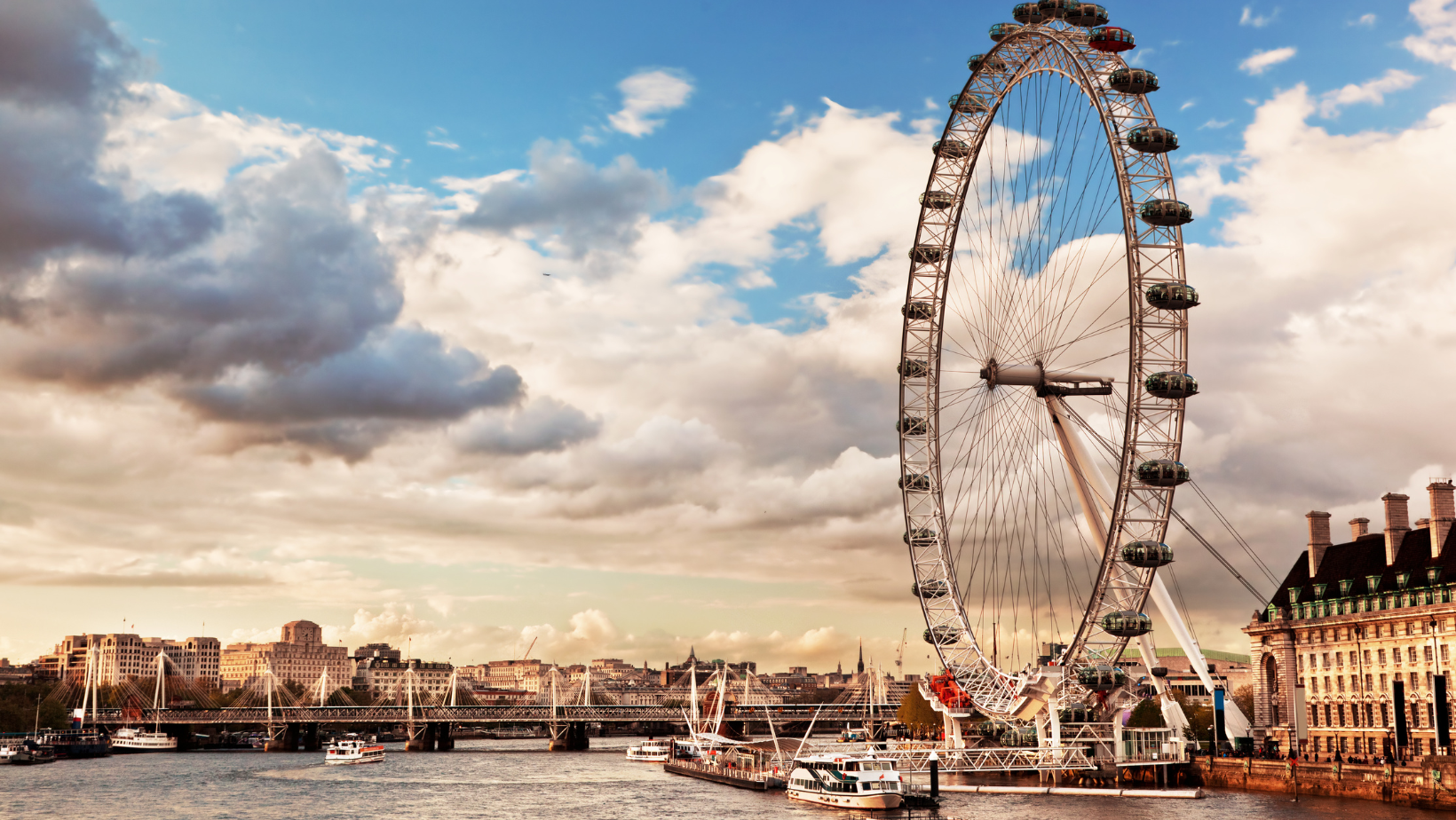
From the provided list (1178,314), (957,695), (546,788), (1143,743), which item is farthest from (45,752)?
(1178,314)

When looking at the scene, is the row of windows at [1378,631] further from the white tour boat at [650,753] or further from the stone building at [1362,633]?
the white tour boat at [650,753]

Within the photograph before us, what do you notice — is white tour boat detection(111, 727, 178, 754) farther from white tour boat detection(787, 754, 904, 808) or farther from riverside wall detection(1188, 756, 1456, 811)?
riverside wall detection(1188, 756, 1456, 811)

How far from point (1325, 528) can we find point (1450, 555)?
18126 millimetres

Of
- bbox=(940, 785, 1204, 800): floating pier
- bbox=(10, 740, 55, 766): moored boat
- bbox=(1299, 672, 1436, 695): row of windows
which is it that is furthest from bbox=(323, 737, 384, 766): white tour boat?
bbox=(1299, 672, 1436, 695): row of windows

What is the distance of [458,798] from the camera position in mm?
94812

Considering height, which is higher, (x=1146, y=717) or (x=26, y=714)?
(x=1146, y=717)

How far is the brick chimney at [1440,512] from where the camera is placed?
85812 mm

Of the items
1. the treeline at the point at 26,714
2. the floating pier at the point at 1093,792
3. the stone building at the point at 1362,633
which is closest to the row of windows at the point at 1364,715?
the stone building at the point at 1362,633

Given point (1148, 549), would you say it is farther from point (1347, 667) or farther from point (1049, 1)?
point (1049, 1)

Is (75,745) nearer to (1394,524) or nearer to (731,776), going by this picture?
(731,776)

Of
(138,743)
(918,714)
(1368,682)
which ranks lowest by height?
(138,743)

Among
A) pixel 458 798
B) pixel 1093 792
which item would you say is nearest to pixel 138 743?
pixel 458 798

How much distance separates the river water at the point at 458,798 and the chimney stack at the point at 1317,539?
25967 mm

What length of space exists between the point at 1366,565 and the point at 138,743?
154 meters
